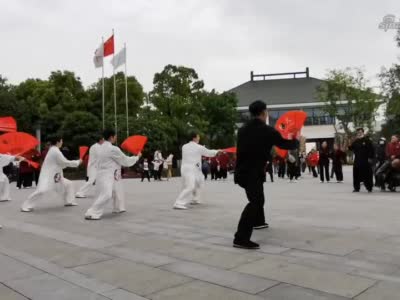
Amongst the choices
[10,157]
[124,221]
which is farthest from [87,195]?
[124,221]

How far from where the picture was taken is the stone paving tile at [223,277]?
414cm

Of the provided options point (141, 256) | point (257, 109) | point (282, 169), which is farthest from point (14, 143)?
point (282, 169)

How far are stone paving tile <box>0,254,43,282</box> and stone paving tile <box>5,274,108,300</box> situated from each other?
0.16m

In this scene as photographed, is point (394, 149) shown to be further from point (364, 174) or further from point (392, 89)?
point (392, 89)

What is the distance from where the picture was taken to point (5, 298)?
4051 mm

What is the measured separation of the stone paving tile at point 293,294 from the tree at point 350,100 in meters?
47.7

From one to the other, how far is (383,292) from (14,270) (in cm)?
373

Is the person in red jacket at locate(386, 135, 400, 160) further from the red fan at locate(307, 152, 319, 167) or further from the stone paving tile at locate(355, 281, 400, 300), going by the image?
the red fan at locate(307, 152, 319, 167)

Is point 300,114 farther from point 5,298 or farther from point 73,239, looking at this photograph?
point 5,298

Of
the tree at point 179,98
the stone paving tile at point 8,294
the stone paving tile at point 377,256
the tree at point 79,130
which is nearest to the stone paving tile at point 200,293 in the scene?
the stone paving tile at point 8,294

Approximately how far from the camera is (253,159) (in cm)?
593

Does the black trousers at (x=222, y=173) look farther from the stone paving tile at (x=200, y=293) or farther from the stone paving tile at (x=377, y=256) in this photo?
the stone paving tile at (x=200, y=293)

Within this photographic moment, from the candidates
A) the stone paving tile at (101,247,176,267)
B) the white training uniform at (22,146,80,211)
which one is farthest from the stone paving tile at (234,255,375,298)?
the white training uniform at (22,146,80,211)

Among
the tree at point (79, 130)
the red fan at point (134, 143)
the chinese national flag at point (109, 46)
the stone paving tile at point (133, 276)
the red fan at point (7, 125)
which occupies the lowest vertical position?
the stone paving tile at point (133, 276)
